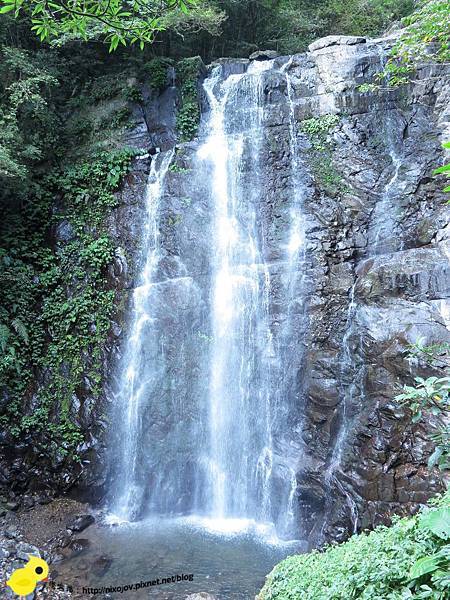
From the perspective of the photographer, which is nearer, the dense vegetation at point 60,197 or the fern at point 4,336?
the fern at point 4,336

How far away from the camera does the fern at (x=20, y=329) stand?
941cm

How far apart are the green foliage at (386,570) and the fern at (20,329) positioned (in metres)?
7.54

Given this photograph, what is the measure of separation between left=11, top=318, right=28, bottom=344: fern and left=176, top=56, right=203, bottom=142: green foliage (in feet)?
Result: 20.8

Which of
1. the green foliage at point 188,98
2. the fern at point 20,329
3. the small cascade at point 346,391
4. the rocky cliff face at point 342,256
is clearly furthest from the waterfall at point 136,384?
the small cascade at point 346,391

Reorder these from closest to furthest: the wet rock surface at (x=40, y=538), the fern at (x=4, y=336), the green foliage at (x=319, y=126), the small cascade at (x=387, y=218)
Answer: the wet rock surface at (x=40, y=538), the fern at (x=4, y=336), the small cascade at (x=387, y=218), the green foliage at (x=319, y=126)

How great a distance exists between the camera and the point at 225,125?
1177 centimetres

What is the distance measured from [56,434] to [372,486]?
6.18m

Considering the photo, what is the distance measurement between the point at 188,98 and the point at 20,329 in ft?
25.4

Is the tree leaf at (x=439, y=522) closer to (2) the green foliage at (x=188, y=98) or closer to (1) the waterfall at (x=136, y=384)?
(1) the waterfall at (x=136, y=384)

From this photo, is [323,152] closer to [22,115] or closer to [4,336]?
[22,115]

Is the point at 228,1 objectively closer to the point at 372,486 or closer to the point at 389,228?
the point at 389,228

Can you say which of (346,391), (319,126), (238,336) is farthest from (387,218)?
(238,336)

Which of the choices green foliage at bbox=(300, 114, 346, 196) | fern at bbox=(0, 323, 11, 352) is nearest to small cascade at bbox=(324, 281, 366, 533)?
green foliage at bbox=(300, 114, 346, 196)

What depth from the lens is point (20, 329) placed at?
9422 mm
